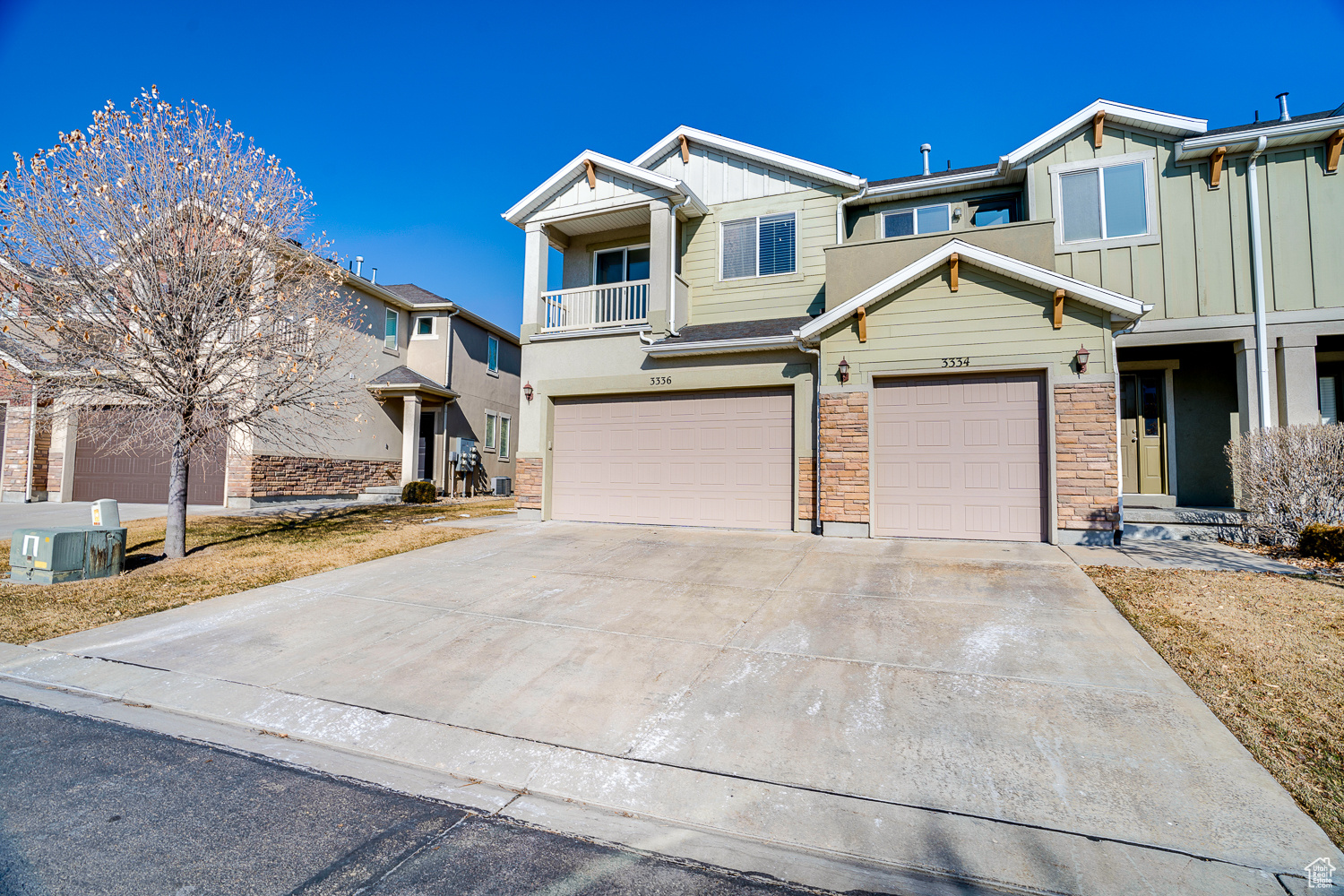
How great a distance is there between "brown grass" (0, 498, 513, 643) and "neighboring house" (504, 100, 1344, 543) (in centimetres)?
331

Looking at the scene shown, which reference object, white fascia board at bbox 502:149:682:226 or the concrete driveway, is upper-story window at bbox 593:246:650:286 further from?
the concrete driveway

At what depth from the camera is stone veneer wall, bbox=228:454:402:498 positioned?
17141 millimetres

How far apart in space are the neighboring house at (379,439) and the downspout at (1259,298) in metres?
16.6

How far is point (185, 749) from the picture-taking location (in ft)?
13.3

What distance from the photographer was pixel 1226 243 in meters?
10.7

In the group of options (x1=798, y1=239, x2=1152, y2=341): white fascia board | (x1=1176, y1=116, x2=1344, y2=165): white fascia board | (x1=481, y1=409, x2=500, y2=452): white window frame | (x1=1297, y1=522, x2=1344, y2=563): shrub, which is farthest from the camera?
(x1=481, y1=409, x2=500, y2=452): white window frame

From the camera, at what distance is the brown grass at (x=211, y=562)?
700cm

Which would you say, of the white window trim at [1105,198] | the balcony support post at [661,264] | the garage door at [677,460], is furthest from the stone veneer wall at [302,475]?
the white window trim at [1105,198]

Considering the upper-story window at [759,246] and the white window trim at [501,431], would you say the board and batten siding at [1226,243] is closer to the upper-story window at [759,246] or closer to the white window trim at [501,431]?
the upper-story window at [759,246]

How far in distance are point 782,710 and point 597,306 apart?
10641mm

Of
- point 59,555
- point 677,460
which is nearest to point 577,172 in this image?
point 677,460

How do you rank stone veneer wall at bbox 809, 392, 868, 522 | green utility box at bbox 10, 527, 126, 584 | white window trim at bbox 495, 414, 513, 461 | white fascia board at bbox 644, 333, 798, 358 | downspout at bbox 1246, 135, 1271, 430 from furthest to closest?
white window trim at bbox 495, 414, 513, 461 → white fascia board at bbox 644, 333, 798, 358 → downspout at bbox 1246, 135, 1271, 430 → stone veneer wall at bbox 809, 392, 868, 522 → green utility box at bbox 10, 527, 126, 584

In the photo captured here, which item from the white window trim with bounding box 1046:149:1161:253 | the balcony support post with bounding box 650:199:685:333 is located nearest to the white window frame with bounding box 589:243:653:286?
the balcony support post with bounding box 650:199:685:333

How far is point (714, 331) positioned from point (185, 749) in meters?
9.86
